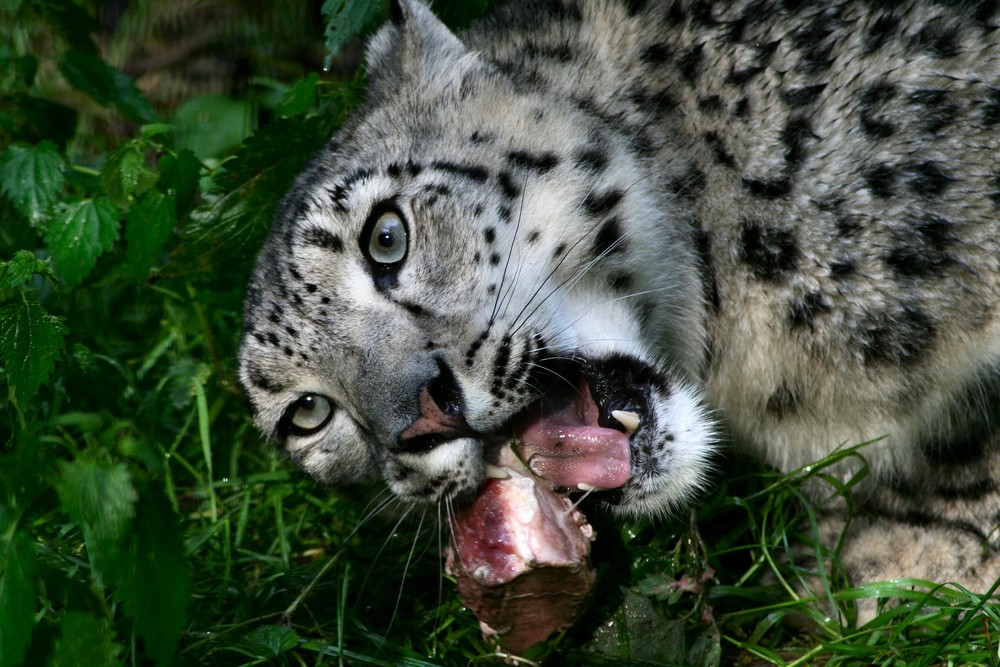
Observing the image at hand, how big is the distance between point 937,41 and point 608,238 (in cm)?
113

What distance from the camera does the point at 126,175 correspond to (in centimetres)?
431

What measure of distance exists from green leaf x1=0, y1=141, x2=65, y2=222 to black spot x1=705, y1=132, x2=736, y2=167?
261cm

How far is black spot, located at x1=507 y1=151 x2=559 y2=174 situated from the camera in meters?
3.31

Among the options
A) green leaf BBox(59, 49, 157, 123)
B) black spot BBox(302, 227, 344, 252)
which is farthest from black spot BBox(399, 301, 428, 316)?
green leaf BBox(59, 49, 157, 123)

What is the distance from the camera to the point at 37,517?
4.07m

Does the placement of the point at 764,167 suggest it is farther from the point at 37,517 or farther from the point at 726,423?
the point at 37,517

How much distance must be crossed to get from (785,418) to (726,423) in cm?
23

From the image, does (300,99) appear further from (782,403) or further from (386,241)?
(782,403)

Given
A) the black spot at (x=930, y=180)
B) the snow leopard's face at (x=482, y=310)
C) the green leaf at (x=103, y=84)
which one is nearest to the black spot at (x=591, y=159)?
the snow leopard's face at (x=482, y=310)

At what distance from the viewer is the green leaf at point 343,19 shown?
365 centimetres

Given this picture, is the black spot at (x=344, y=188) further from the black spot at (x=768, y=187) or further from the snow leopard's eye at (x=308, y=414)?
the black spot at (x=768, y=187)

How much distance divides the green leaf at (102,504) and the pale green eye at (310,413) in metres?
1.07

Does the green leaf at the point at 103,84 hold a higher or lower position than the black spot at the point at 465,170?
higher

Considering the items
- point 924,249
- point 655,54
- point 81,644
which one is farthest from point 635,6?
point 81,644
